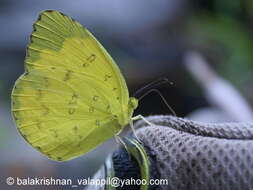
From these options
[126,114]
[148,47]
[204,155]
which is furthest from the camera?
[148,47]

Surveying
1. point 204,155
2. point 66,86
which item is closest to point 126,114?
point 66,86

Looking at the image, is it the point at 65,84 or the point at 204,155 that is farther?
the point at 65,84

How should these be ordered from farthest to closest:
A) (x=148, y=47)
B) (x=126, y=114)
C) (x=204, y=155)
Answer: (x=148, y=47)
(x=126, y=114)
(x=204, y=155)

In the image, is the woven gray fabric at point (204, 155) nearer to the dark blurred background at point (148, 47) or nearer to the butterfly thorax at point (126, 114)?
the butterfly thorax at point (126, 114)

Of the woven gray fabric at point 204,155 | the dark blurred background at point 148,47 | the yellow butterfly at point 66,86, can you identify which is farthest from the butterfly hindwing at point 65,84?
the dark blurred background at point 148,47

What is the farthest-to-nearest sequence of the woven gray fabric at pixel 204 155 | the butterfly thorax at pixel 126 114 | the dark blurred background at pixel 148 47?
the dark blurred background at pixel 148 47 < the butterfly thorax at pixel 126 114 < the woven gray fabric at pixel 204 155

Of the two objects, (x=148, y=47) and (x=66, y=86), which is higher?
(x=66, y=86)

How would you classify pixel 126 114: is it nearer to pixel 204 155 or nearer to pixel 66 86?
pixel 66 86
